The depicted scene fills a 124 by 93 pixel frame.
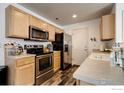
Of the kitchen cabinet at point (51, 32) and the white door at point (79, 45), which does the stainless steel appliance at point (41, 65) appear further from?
the white door at point (79, 45)

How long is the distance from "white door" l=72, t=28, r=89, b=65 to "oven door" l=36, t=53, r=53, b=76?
2.39m

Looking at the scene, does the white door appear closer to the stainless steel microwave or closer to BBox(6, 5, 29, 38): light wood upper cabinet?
the stainless steel microwave

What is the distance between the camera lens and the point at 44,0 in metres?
1.16

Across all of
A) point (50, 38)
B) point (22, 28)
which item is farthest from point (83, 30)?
point (22, 28)

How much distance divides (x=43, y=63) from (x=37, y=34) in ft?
3.01

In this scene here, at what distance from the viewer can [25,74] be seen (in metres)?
2.40

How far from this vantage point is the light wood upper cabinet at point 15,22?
7.94 feet

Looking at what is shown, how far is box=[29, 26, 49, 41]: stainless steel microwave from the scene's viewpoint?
3.01 m

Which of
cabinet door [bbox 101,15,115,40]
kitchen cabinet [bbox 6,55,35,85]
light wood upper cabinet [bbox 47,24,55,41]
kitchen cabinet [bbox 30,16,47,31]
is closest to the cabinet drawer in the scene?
kitchen cabinet [bbox 6,55,35,85]

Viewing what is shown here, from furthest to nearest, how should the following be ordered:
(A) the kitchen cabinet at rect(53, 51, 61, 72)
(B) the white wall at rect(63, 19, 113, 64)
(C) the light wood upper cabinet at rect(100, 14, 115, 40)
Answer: (B) the white wall at rect(63, 19, 113, 64) → (A) the kitchen cabinet at rect(53, 51, 61, 72) → (C) the light wood upper cabinet at rect(100, 14, 115, 40)

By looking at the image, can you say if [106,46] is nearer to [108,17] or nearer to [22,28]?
[108,17]

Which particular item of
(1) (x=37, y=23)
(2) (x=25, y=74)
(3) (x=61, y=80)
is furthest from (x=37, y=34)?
(3) (x=61, y=80)
